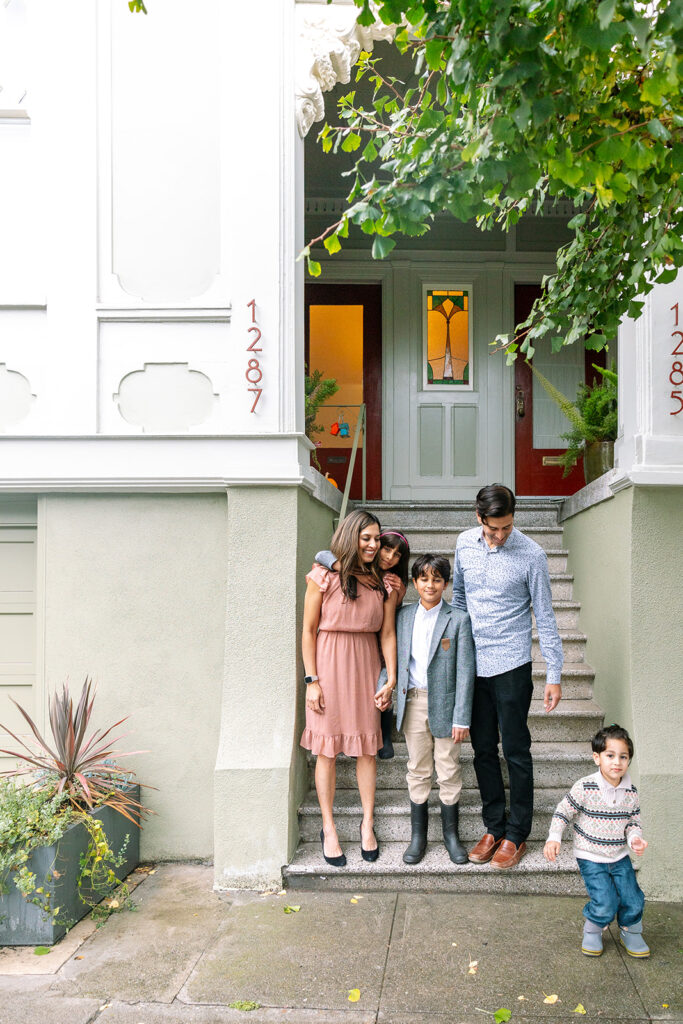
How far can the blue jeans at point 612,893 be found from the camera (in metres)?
3.72

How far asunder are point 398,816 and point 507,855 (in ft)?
2.27

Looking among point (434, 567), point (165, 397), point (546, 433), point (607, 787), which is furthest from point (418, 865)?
point (546, 433)

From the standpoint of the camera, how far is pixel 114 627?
5.07m

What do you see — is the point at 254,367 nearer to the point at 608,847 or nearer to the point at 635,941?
the point at 608,847

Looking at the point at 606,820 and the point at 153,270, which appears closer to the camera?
the point at 606,820

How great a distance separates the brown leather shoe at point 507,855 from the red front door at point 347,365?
471cm

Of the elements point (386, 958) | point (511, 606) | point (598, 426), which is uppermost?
point (598, 426)

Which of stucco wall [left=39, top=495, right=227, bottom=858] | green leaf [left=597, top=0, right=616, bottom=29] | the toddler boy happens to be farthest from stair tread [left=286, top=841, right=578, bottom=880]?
green leaf [left=597, top=0, right=616, bottom=29]

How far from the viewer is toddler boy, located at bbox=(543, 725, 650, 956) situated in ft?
12.2

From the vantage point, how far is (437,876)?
441cm

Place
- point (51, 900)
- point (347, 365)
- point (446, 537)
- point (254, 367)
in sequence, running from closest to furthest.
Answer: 1. point (51, 900)
2. point (254, 367)
3. point (446, 537)
4. point (347, 365)

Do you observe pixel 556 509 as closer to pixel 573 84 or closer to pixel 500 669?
pixel 500 669

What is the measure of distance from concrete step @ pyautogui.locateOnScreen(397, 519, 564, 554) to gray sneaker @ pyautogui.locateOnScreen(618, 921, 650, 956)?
10.5 ft

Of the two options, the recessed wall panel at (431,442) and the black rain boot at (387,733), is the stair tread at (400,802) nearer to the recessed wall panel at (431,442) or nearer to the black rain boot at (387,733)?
the black rain boot at (387,733)
